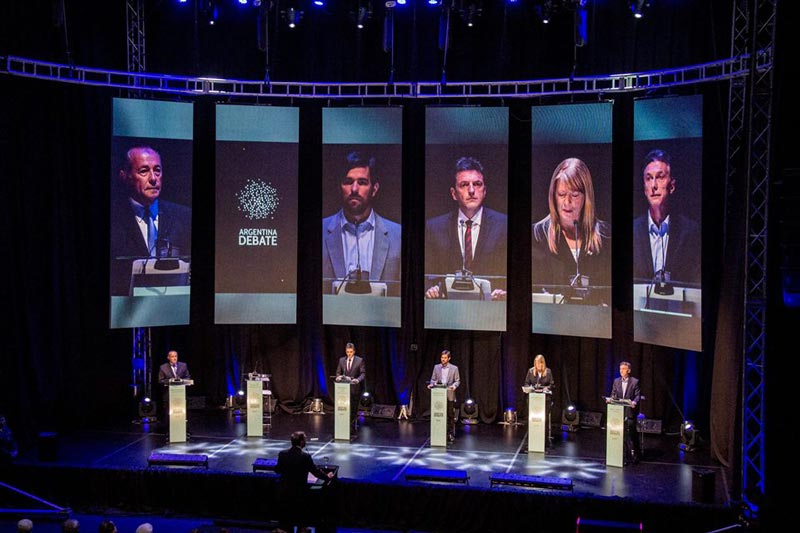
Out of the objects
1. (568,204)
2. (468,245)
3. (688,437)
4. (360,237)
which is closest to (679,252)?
(568,204)

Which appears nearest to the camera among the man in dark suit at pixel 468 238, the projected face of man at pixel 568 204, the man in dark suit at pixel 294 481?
the man in dark suit at pixel 294 481

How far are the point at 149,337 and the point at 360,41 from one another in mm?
6783

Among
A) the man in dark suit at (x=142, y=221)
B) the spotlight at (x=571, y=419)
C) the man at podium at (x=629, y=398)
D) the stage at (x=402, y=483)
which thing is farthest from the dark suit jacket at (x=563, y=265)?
the man in dark suit at (x=142, y=221)

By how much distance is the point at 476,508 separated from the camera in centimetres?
1089

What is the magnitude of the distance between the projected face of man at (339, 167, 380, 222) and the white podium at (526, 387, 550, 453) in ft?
16.0

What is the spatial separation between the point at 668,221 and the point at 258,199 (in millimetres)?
7302

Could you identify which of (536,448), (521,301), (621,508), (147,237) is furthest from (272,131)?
(621,508)

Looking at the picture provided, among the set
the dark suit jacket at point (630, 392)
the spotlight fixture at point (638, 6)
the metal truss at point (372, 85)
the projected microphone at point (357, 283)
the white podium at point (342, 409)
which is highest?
the spotlight fixture at point (638, 6)

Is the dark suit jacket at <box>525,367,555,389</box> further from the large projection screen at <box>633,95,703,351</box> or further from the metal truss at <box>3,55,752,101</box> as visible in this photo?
the metal truss at <box>3,55,752,101</box>

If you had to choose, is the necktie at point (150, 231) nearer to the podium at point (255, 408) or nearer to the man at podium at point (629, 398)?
the podium at point (255, 408)

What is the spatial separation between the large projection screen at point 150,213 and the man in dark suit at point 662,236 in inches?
313

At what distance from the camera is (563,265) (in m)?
15.3

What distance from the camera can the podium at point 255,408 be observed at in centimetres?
1429

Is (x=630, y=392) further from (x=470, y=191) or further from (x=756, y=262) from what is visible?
(x=470, y=191)
